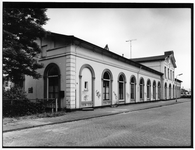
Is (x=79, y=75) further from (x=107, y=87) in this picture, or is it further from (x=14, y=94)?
(x=14, y=94)

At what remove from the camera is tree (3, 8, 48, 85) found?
9.61 metres

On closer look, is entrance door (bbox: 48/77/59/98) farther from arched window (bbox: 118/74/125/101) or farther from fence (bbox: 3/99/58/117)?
arched window (bbox: 118/74/125/101)

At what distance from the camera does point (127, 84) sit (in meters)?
21.2

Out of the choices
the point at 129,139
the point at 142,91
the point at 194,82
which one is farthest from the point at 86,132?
the point at 142,91

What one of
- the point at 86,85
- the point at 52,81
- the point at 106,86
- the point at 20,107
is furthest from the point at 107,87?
the point at 20,107

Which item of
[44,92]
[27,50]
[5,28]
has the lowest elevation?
[44,92]

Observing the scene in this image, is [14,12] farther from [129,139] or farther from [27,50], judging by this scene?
[129,139]

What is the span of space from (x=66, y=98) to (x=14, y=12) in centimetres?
674

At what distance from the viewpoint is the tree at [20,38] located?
961cm

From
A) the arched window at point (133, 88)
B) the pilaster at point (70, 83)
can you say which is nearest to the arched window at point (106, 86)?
the pilaster at point (70, 83)

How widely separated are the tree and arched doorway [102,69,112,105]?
23.6 feet

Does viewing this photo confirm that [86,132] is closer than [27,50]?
Yes

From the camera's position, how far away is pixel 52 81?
48.1 ft

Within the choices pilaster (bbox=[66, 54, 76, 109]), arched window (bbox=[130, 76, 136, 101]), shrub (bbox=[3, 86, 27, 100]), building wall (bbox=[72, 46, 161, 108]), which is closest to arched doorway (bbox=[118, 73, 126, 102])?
building wall (bbox=[72, 46, 161, 108])
